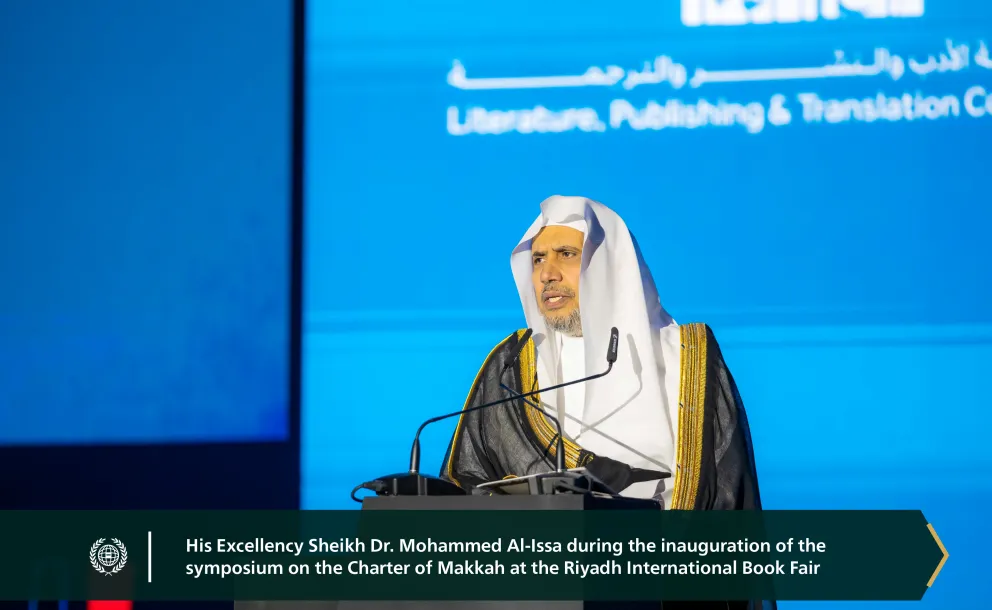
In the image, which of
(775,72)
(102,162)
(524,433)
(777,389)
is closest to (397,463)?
(524,433)

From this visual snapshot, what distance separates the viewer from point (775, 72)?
12.6 feet

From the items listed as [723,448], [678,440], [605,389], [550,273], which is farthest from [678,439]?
[550,273]

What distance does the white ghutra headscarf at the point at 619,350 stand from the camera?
10.0 ft

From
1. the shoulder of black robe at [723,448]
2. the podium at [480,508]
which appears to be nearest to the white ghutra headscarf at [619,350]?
the shoulder of black robe at [723,448]

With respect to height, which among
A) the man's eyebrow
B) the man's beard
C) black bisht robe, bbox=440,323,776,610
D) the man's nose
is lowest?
black bisht robe, bbox=440,323,776,610

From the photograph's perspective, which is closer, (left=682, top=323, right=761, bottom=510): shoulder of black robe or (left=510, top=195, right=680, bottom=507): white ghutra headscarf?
(left=682, top=323, right=761, bottom=510): shoulder of black robe

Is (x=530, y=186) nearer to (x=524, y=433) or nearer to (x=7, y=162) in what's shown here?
(x=524, y=433)

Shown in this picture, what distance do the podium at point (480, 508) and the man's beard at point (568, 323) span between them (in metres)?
1.25

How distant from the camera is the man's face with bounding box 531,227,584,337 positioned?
10.8ft

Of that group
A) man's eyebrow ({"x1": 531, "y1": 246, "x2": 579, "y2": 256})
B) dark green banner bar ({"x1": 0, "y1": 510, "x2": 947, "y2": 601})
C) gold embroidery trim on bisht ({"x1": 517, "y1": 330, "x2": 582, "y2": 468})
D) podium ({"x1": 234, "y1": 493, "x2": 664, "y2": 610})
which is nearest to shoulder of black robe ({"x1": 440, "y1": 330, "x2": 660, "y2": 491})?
gold embroidery trim on bisht ({"x1": 517, "y1": 330, "x2": 582, "y2": 468})

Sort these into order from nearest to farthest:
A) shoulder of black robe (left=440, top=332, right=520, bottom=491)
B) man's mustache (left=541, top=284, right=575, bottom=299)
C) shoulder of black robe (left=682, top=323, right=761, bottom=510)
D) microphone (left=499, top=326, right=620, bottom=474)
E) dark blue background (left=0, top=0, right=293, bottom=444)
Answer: microphone (left=499, top=326, right=620, bottom=474)
shoulder of black robe (left=682, top=323, right=761, bottom=510)
shoulder of black robe (left=440, top=332, right=520, bottom=491)
man's mustache (left=541, top=284, right=575, bottom=299)
dark blue background (left=0, top=0, right=293, bottom=444)

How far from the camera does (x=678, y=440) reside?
9.53ft

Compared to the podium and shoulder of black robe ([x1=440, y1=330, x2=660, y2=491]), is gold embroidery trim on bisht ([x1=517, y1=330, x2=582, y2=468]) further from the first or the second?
the podium

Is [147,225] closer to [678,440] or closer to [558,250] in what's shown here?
[558,250]
